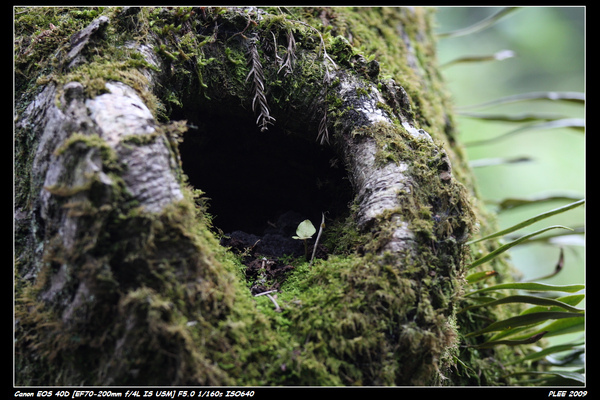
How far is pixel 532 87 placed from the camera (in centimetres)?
→ 588

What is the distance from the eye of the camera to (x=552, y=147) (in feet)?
17.7

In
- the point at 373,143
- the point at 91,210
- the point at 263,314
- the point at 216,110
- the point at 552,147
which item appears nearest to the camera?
the point at 91,210

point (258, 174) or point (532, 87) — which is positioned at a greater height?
point (258, 174)

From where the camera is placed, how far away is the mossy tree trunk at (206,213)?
998mm

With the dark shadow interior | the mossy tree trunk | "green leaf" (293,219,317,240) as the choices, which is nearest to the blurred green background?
the dark shadow interior

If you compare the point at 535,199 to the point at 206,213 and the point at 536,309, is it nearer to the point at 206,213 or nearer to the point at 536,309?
the point at 536,309

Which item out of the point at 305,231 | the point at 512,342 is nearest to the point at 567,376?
the point at 512,342

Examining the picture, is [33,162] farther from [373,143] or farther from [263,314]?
[373,143]

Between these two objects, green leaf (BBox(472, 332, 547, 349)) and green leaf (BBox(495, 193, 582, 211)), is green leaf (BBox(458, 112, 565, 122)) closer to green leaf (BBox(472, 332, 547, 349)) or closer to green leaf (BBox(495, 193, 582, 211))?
green leaf (BBox(495, 193, 582, 211))

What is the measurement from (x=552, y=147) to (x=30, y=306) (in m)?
6.10

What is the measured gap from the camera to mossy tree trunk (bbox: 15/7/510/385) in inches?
39.3

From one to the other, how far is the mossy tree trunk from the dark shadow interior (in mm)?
17

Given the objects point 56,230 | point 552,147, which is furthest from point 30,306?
point 552,147

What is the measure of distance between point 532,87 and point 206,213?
6117 mm
